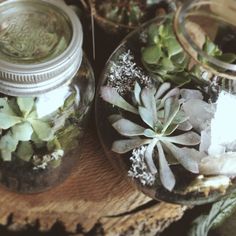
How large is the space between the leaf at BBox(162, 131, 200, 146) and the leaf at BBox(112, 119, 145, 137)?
1.1 inches

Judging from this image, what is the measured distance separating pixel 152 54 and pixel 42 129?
0.51 ft

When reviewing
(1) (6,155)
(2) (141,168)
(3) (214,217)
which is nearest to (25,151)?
(1) (6,155)

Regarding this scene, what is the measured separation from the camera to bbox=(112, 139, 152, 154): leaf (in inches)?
24.6

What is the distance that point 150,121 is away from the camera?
623 mm

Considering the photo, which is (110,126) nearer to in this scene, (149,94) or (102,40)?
(149,94)

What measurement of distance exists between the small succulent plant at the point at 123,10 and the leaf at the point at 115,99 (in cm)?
22

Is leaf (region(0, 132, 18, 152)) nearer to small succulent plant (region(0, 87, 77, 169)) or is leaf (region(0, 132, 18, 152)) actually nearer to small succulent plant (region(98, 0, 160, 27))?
small succulent plant (region(0, 87, 77, 169))

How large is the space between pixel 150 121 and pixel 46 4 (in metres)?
0.18

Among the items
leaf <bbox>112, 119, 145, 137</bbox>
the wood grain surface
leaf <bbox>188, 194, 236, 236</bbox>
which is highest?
leaf <bbox>112, 119, 145, 137</bbox>

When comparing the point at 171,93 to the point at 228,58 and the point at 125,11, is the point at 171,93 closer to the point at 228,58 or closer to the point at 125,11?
the point at 228,58

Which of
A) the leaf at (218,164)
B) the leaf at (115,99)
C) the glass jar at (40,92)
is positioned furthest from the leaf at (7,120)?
the leaf at (218,164)

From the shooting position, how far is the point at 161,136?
624mm

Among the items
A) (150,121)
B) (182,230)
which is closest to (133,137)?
(150,121)

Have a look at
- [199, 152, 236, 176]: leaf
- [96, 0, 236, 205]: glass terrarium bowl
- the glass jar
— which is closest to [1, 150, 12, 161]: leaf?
the glass jar
